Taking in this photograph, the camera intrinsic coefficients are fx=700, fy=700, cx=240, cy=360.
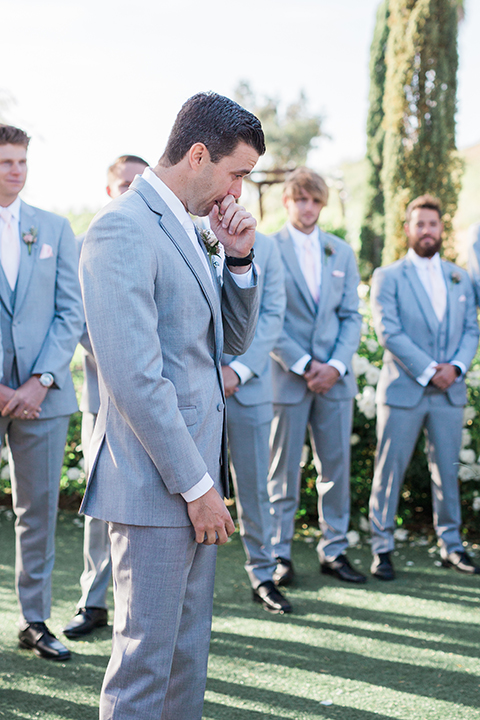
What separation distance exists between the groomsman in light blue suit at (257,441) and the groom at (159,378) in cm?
204

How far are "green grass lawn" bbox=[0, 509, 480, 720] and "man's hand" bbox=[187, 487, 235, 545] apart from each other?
136 cm

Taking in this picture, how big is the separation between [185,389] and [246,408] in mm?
2182

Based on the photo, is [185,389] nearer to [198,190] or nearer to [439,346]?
[198,190]

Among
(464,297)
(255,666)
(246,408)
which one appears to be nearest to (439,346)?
(464,297)

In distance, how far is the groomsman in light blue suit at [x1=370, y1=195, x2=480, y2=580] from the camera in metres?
4.77

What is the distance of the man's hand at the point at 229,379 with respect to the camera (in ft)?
13.0

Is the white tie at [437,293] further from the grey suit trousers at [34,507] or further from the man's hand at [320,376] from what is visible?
the grey suit trousers at [34,507]

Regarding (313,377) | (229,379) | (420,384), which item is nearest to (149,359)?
(229,379)

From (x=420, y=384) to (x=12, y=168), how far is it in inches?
114

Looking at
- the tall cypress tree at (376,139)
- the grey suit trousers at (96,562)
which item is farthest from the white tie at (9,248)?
the tall cypress tree at (376,139)

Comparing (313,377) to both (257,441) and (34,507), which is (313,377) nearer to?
(257,441)

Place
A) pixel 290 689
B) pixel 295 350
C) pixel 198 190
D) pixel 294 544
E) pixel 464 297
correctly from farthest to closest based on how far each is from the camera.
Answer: pixel 294 544 → pixel 464 297 → pixel 295 350 → pixel 290 689 → pixel 198 190

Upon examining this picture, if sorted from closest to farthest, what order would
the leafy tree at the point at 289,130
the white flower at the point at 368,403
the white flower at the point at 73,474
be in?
the white flower at the point at 368,403, the white flower at the point at 73,474, the leafy tree at the point at 289,130

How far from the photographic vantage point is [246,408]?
4.15 meters
